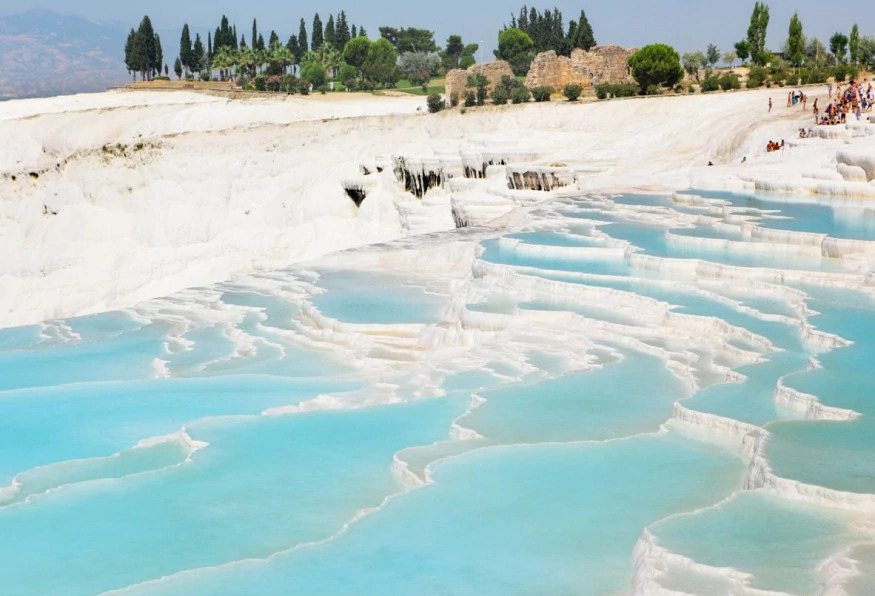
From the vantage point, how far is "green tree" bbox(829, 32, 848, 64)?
A: 35875 millimetres

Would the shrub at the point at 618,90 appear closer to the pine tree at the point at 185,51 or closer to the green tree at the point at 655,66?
the green tree at the point at 655,66

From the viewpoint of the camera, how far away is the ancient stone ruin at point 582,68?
3650 cm

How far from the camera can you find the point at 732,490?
18.0 feet

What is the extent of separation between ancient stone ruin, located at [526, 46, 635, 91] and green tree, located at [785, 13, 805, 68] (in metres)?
4.91

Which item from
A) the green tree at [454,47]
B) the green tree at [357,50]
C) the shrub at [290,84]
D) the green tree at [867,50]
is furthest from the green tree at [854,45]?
the green tree at [454,47]

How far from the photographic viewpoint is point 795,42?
35.2m

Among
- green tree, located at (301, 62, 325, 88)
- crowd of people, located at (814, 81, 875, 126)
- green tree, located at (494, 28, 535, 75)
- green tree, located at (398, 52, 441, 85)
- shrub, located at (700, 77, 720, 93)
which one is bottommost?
crowd of people, located at (814, 81, 875, 126)

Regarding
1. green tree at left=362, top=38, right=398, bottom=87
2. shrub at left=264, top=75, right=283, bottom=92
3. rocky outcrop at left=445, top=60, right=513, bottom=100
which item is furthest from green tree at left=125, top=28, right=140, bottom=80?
rocky outcrop at left=445, top=60, right=513, bottom=100

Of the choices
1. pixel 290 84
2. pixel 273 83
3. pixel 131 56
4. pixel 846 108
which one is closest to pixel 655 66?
pixel 846 108

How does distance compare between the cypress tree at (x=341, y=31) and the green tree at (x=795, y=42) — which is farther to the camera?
the cypress tree at (x=341, y=31)

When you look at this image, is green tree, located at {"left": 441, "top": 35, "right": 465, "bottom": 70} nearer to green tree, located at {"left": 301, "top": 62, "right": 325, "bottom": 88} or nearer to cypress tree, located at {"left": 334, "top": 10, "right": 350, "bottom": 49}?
cypress tree, located at {"left": 334, "top": 10, "right": 350, "bottom": 49}

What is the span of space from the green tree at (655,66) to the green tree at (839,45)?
6441mm

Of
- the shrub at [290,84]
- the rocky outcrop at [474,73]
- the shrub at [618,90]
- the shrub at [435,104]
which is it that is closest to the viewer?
the shrub at [618,90]

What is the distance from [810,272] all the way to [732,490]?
470 cm
